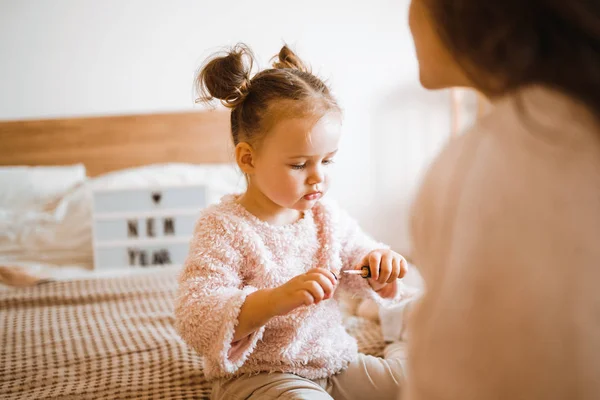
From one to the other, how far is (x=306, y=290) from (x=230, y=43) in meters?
2.57

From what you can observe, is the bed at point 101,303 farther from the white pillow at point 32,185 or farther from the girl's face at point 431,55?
the girl's face at point 431,55

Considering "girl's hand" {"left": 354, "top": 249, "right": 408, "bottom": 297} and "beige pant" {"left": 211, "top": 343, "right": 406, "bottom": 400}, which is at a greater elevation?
"girl's hand" {"left": 354, "top": 249, "right": 408, "bottom": 297}

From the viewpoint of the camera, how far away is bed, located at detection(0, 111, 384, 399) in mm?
1211

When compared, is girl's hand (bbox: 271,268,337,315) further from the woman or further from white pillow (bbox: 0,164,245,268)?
white pillow (bbox: 0,164,245,268)

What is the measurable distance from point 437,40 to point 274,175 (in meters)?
0.44

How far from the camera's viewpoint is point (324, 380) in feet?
3.35

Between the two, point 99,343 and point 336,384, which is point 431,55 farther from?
point 99,343

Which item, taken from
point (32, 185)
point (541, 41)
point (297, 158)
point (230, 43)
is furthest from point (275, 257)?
point (230, 43)

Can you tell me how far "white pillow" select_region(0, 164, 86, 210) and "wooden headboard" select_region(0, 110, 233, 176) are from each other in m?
0.23

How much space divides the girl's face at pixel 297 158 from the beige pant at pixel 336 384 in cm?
30

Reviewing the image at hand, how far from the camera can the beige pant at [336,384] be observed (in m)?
0.93

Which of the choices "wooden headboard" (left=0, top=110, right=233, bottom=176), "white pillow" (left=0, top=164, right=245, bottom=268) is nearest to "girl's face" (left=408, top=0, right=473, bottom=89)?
"white pillow" (left=0, top=164, right=245, bottom=268)

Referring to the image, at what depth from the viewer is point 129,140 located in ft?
9.72

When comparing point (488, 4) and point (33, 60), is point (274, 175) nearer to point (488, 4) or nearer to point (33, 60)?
point (488, 4)
